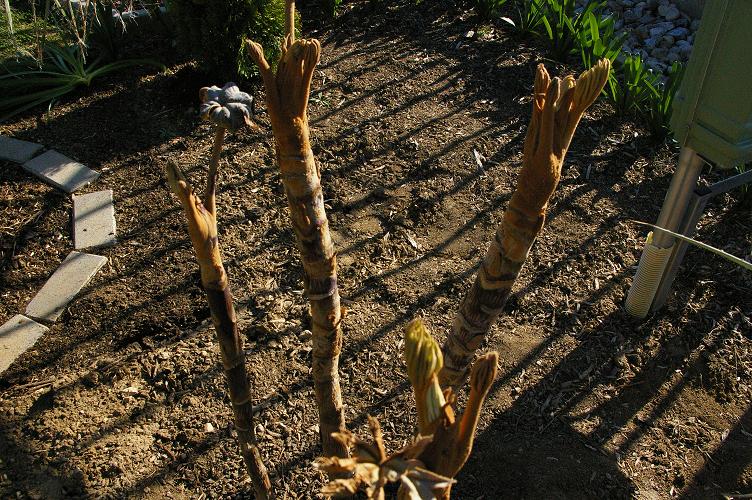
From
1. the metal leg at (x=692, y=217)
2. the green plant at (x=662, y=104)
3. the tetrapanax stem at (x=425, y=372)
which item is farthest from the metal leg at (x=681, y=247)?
the tetrapanax stem at (x=425, y=372)

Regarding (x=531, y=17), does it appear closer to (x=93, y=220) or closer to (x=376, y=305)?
(x=376, y=305)

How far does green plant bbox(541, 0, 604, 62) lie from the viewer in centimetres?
Answer: 419

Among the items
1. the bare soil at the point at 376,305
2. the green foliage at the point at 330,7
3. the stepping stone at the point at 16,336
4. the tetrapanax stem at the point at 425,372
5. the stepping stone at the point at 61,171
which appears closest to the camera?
the tetrapanax stem at the point at 425,372

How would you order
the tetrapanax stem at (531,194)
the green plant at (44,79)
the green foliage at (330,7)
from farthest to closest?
the green foliage at (330,7), the green plant at (44,79), the tetrapanax stem at (531,194)

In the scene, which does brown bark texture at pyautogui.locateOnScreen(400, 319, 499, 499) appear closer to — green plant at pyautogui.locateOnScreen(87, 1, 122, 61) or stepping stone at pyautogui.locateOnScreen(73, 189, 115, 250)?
stepping stone at pyautogui.locateOnScreen(73, 189, 115, 250)

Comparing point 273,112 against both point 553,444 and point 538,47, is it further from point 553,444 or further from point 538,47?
point 538,47

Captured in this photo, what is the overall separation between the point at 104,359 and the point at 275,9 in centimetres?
246

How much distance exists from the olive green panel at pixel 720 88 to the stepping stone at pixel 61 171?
3.00 meters

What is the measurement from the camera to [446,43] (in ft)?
15.6

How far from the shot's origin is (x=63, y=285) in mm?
→ 3133

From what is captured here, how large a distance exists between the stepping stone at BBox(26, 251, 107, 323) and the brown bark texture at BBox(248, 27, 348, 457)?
1.81 metres

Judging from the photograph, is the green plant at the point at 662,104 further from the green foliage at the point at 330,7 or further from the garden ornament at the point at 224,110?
the garden ornament at the point at 224,110

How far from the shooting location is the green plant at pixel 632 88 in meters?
3.76

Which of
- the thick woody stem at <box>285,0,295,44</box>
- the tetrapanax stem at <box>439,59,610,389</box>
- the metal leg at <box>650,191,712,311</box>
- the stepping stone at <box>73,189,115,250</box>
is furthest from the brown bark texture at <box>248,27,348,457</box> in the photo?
the stepping stone at <box>73,189,115,250</box>
